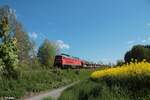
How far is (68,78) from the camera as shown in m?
54.2

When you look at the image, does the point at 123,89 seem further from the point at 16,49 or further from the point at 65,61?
the point at 65,61

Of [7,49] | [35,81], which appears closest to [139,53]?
[7,49]

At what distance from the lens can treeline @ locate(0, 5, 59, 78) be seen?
1565 centimetres

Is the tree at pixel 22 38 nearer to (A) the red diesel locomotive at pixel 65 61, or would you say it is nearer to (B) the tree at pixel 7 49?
(A) the red diesel locomotive at pixel 65 61

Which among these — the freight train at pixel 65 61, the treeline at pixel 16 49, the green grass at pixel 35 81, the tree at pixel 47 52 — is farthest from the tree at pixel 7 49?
the tree at pixel 47 52

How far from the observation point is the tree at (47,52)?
91.8 meters

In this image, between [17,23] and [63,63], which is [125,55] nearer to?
[63,63]

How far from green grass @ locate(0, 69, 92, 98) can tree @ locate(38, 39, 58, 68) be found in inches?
1301

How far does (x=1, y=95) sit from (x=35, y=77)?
11722 mm

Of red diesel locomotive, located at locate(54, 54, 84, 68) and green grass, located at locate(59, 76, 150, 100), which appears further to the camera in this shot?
red diesel locomotive, located at locate(54, 54, 84, 68)

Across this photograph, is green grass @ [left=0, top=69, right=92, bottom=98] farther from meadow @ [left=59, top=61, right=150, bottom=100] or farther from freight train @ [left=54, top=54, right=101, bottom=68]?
meadow @ [left=59, top=61, right=150, bottom=100]

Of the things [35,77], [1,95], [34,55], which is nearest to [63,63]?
[34,55]

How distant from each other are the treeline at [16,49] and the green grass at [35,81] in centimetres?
111

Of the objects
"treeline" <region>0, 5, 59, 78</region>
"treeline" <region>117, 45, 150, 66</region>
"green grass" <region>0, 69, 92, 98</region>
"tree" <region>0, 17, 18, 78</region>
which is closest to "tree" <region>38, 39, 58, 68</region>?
"treeline" <region>0, 5, 59, 78</region>
